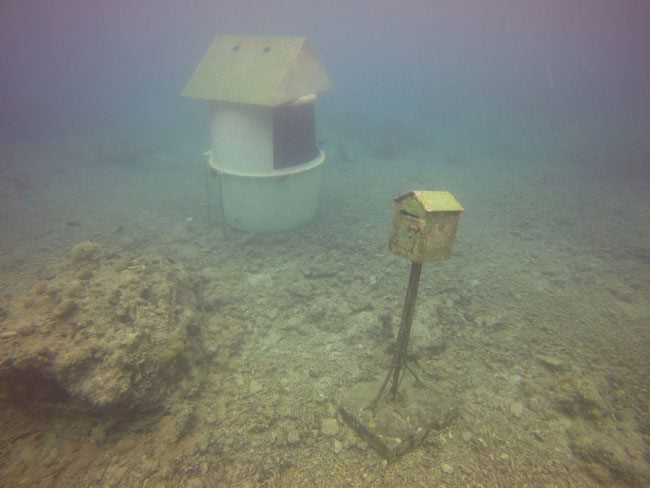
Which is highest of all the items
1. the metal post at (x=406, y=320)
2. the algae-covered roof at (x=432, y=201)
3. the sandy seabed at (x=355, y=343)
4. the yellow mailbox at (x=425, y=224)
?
the algae-covered roof at (x=432, y=201)

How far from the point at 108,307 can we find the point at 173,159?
1040cm

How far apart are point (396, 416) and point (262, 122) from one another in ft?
14.8

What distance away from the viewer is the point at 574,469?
2.74 metres

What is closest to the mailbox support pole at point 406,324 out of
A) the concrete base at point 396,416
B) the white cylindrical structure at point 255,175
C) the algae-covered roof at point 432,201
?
the concrete base at point 396,416

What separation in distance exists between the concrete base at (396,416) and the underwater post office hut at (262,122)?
3.71 meters

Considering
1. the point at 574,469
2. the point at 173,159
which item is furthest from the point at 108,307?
the point at 173,159

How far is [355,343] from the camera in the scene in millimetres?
4047

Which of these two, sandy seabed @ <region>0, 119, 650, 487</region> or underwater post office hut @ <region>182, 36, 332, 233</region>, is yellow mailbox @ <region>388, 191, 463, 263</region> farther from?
underwater post office hut @ <region>182, 36, 332, 233</region>

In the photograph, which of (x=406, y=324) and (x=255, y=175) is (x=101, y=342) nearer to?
(x=406, y=324)

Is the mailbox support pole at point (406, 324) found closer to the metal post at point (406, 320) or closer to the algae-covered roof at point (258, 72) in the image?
the metal post at point (406, 320)

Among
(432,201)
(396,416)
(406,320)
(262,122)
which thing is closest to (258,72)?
(262,122)

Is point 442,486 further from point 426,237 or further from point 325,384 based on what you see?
point 426,237

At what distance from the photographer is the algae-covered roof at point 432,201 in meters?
2.27

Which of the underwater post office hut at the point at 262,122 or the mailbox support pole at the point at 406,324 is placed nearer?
the mailbox support pole at the point at 406,324
